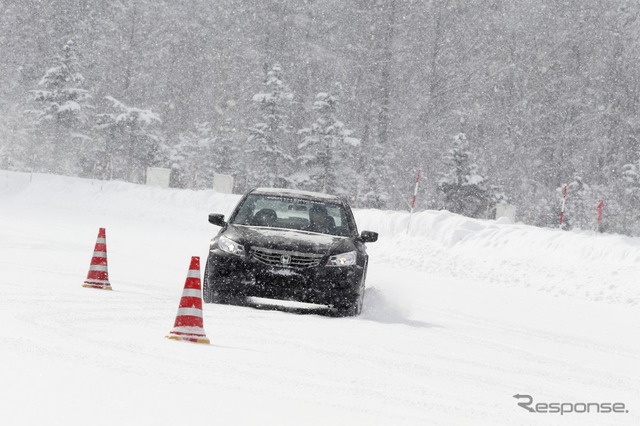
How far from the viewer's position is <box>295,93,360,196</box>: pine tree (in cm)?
4962

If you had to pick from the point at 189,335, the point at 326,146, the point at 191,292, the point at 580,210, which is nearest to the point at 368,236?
the point at 191,292

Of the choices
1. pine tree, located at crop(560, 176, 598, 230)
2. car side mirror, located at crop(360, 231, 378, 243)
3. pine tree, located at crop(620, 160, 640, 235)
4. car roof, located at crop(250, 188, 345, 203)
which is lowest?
car side mirror, located at crop(360, 231, 378, 243)

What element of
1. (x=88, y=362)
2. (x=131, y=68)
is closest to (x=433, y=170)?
(x=131, y=68)

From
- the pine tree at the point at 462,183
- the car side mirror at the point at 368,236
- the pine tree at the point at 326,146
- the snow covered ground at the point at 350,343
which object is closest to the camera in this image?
the snow covered ground at the point at 350,343

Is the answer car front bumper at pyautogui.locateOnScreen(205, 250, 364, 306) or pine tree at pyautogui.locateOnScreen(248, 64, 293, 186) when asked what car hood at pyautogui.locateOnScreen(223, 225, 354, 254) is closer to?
car front bumper at pyautogui.locateOnScreen(205, 250, 364, 306)

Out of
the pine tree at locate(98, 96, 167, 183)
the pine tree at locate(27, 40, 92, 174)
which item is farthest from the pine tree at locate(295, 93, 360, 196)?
the pine tree at locate(27, 40, 92, 174)

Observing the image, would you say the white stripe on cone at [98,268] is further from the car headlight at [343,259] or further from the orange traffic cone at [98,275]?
the car headlight at [343,259]

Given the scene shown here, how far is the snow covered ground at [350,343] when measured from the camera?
676 centimetres

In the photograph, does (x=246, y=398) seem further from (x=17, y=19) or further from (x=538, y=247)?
(x=17, y=19)

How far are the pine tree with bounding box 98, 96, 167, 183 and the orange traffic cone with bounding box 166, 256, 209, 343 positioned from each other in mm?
46585

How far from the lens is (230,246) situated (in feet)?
42.0

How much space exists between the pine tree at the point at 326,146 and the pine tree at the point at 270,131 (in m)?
1.38

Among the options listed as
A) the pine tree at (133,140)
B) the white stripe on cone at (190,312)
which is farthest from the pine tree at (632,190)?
the white stripe on cone at (190,312)

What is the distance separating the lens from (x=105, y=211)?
38156mm
